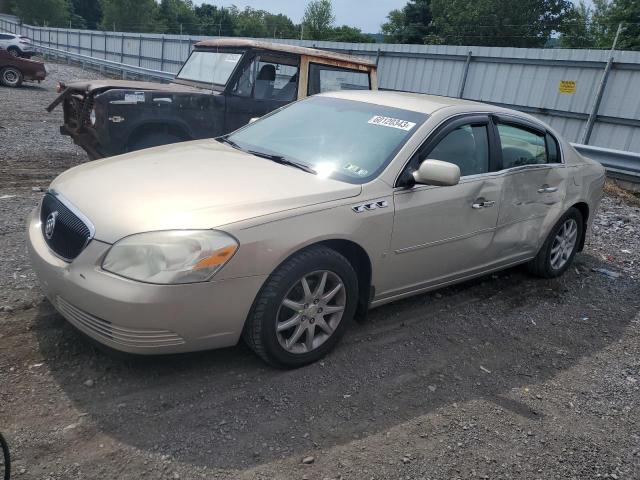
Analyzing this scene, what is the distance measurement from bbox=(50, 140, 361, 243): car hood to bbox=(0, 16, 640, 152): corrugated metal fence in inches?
384

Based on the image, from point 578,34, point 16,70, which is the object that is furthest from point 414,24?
point 16,70

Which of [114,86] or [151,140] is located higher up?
[114,86]

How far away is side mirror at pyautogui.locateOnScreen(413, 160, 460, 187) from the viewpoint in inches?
133

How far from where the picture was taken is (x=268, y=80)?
702cm

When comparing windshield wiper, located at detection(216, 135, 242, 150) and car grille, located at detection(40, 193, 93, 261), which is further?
windshield wiper, located at detection(216, 135, 242, 150)

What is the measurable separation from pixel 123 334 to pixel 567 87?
38.5 ft

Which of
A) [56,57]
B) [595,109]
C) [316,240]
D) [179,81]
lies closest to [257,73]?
[179,81]

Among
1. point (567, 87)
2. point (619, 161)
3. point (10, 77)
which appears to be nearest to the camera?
→ point (619, 161)

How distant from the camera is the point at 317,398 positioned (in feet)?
9.95

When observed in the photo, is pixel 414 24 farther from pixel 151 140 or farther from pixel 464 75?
pixel 151 140

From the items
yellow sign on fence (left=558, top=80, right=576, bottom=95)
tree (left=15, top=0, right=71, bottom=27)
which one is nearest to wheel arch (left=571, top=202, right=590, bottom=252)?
yellow sign on fence (left=558, top=80, right=576, bottom=95)

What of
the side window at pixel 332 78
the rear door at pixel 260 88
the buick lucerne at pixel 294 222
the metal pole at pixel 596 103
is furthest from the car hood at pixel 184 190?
the metal pole at pixel 596 103

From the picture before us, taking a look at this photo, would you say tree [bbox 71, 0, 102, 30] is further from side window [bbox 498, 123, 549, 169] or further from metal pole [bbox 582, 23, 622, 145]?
side window [bbox 498, 123, 549, 169]

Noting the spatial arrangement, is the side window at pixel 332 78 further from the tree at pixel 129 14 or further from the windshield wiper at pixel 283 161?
the tree at pixel 129 14
